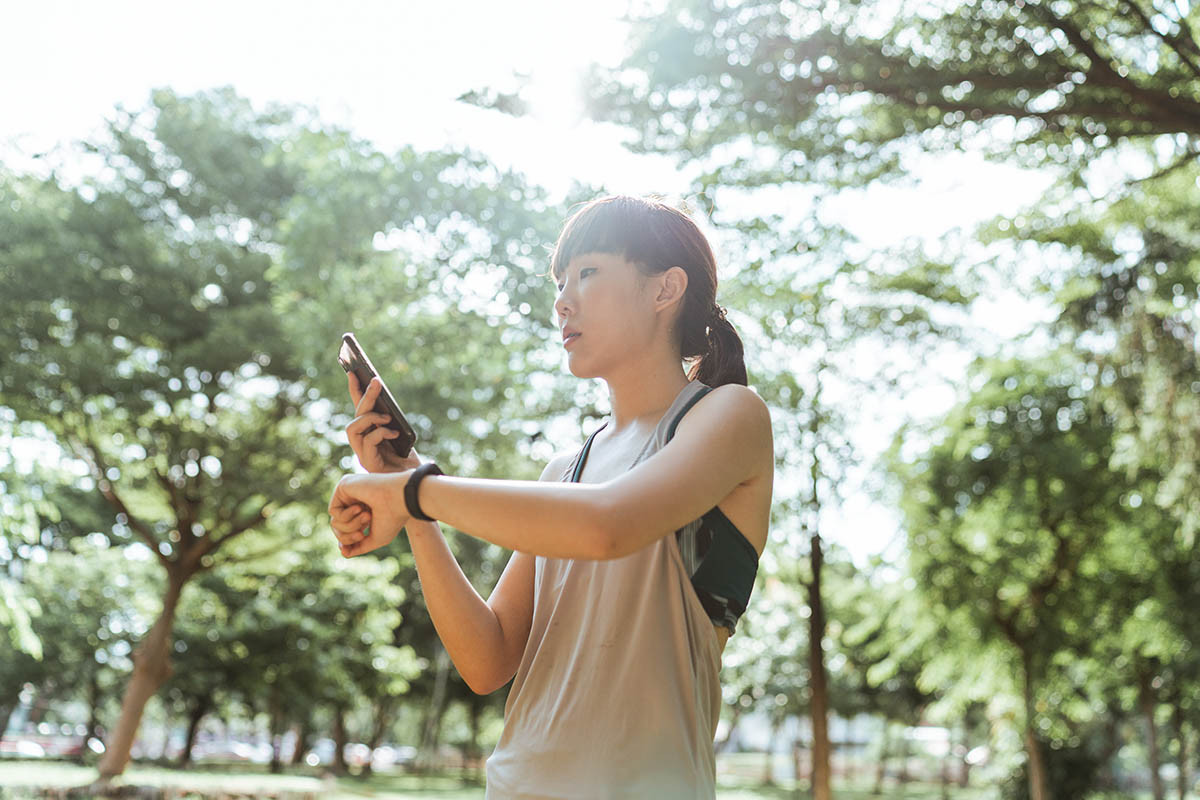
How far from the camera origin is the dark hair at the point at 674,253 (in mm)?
1607

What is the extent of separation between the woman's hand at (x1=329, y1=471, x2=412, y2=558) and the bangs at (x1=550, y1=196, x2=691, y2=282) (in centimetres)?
50

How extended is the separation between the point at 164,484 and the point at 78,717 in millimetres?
57348

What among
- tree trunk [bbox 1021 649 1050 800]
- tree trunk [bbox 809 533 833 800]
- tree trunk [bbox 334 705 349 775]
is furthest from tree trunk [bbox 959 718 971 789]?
tree trunk [bbox 809 533 833 800]

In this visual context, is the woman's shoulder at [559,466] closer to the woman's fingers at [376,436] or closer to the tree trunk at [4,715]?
the woman's fingers at [376,436]

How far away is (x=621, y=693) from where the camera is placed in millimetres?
1349

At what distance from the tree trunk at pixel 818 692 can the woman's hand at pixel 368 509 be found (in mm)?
12995

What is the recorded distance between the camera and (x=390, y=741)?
77.2 m

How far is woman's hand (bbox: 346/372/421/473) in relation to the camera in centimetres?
150

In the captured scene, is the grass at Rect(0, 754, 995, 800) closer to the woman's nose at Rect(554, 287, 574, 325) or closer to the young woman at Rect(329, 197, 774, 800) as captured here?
the young woman at Rect(329, 197, 774, 800)

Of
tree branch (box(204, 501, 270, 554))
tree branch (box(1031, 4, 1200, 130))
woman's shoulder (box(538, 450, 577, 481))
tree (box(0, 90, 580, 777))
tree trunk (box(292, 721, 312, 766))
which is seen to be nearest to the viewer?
woman's shoulder (box(538, 450, 577, 481))

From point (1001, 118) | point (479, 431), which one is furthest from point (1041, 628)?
point (1001, 118)

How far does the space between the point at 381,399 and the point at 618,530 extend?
0.48m

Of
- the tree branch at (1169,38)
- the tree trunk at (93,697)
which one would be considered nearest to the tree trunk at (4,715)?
the tree trunk at (93,697)

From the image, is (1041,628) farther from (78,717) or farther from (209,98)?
(78,717)
